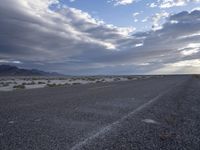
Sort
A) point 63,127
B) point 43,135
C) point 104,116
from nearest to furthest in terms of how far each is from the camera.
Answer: point 43,135 < point 63,127 < point 104,116

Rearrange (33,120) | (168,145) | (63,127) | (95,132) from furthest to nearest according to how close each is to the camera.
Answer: (33,120) → (63,127) → (95,132) → (168,145)

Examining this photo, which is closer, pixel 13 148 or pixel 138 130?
pixel 13 148

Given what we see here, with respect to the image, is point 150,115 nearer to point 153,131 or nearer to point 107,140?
point 153,131

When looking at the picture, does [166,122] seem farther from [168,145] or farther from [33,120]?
[33,120]

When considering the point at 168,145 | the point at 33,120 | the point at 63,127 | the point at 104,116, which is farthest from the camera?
the point at 104,116

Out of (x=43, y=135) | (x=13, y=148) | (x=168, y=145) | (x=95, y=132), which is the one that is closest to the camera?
(x=13, y=148)

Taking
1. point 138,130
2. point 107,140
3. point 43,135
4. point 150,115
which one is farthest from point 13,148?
point 150,115

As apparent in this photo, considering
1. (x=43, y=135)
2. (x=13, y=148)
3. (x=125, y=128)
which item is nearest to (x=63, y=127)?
(x=43, y=135)

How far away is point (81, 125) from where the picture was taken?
7449 millimetres

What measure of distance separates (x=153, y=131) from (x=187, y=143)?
1.18 m

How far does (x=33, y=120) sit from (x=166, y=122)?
3761 millimetres

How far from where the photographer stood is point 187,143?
582 centimetres

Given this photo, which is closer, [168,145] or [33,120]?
[168,145]

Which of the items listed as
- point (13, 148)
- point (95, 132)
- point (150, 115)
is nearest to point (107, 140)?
point (95, 132)
